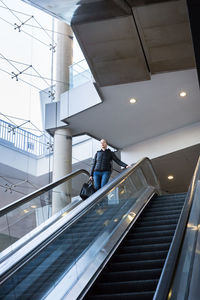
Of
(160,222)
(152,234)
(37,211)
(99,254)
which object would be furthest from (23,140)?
(99,254)

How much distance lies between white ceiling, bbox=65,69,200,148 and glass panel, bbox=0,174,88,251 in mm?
3478

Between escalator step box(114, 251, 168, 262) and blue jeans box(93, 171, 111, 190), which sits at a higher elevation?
blue jeans box(93, 171, 111, 190)

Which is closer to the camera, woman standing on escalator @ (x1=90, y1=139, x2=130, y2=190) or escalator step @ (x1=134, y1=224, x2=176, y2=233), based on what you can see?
escalator step @ (x1=134, y1=224, x2=176, y2=233)

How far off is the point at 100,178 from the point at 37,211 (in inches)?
74.0

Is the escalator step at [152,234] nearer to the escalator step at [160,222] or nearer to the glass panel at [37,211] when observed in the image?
the escalator step at [160,222]

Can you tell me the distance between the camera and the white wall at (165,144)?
581 inches

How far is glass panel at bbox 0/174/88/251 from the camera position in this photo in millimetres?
5943

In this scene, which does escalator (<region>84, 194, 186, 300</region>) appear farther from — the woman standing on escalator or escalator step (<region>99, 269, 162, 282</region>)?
the woman standing on escalator

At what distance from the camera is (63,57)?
15.3 m

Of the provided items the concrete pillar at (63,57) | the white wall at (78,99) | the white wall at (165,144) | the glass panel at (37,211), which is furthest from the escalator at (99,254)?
the concrete pillar at (63,57)

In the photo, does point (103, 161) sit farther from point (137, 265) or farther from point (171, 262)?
point (171, 262)

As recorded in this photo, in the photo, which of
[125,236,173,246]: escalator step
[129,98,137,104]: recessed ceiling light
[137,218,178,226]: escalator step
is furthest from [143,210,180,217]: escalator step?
[129,98,137,104]: recessed ceiling light

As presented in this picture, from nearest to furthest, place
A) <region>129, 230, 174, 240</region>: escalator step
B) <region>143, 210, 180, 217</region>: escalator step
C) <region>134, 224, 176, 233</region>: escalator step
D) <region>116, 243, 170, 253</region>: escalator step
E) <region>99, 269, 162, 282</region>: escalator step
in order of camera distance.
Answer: <region>99, 269, 162, 282</region>: escalator step
<region>116, 243, 170, 253</region>: escalator step
<region>129, 230, 174, 240</region>: escalator step
<region>134, 224, 176, 233</region>: escalator step
<region>143, 210, 180, 217</region>: escalator step

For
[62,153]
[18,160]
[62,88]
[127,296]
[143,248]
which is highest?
[62,88]
